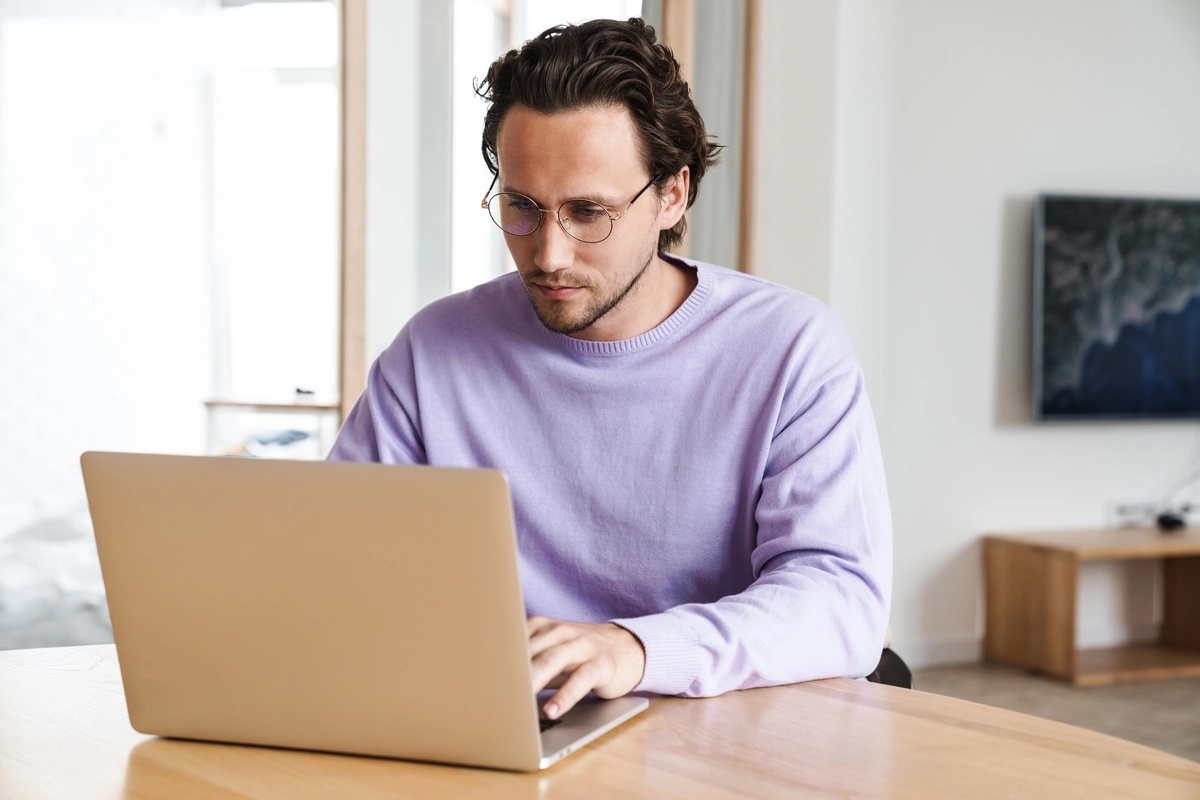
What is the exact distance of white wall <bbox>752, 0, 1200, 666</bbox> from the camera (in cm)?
400

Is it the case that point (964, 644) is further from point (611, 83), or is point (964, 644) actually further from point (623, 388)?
point (611, 83)

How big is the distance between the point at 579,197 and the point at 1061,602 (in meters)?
3.19

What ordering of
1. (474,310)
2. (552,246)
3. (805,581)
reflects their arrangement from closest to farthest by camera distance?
(805,581) < (552,246) < (474,310)

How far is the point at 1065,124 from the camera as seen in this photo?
4332 mm

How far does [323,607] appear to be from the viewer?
86 cm

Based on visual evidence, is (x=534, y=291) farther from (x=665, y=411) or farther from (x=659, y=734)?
(x=659, y=734)

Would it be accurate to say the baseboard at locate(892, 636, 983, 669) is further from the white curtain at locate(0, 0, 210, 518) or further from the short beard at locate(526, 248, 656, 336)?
the short beard at locate(526, 248, 656, 336)

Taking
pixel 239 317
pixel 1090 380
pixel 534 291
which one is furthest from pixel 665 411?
pixel 1090 380

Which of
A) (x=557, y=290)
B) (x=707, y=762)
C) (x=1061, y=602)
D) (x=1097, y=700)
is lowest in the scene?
(x=1097, y=700)

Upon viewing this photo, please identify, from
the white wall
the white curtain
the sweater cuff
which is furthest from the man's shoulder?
the white wall

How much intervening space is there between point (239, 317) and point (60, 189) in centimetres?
47

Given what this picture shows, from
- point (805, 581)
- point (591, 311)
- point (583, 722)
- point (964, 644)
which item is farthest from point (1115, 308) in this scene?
point (583, 722)

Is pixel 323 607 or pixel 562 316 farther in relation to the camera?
pixel 562 316

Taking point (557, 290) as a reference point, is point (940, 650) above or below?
below
